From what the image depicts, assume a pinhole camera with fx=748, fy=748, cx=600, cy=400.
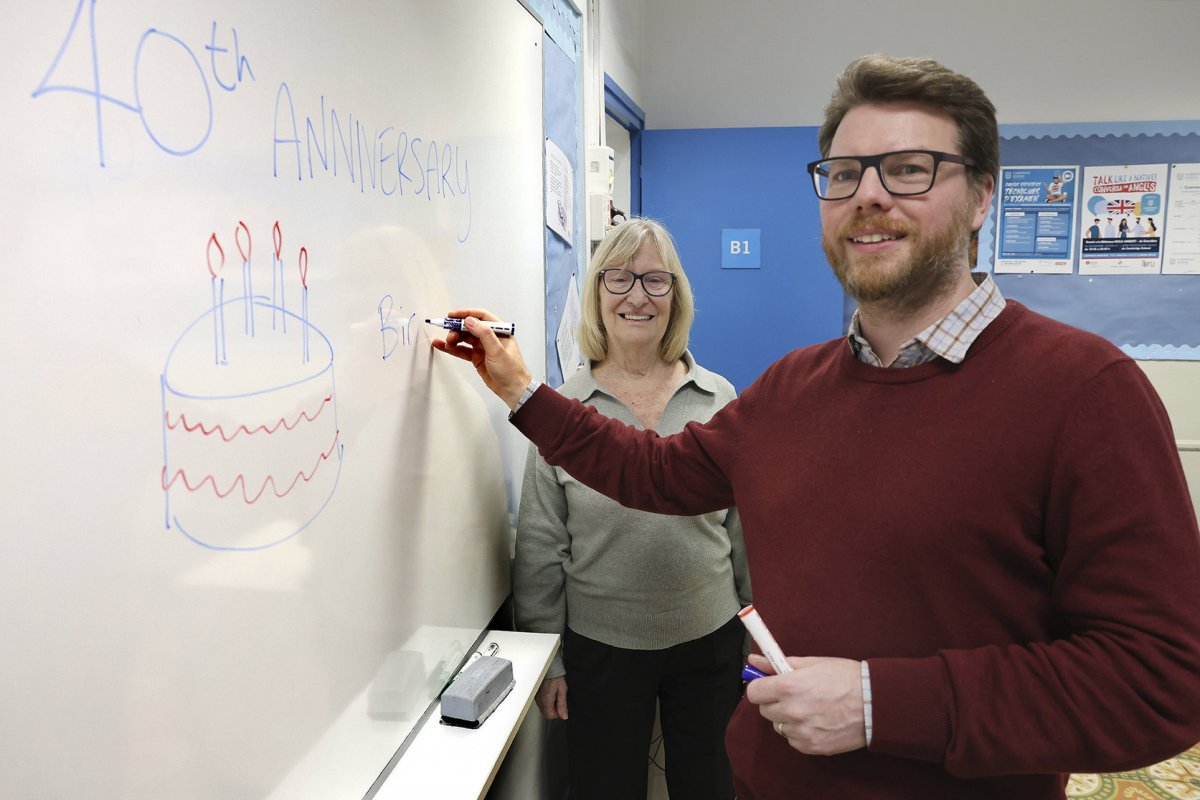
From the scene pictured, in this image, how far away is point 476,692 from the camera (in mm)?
958

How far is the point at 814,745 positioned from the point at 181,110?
77cm

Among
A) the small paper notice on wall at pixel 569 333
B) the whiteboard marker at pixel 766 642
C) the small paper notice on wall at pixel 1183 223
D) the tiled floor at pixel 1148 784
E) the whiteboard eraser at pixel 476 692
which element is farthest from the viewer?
the small paper notice on wall at pixel 1183 223

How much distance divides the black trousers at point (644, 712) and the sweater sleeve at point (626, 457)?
0.39 metres

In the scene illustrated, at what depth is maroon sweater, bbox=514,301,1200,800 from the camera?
0.66 meters

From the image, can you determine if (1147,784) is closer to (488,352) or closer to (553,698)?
(553,698)

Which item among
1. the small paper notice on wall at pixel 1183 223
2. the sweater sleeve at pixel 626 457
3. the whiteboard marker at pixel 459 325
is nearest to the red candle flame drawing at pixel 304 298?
the whiteboard marker at pixel 459 325

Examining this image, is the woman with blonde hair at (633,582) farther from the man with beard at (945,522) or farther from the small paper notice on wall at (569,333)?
the man with beard at (945,522)

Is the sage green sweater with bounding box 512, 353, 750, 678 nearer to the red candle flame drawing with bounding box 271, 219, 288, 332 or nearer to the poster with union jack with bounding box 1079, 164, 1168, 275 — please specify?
the red candle flame drawing with bounding box 271, 219, 288, 332

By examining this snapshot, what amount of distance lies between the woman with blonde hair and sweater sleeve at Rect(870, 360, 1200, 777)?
67 cm

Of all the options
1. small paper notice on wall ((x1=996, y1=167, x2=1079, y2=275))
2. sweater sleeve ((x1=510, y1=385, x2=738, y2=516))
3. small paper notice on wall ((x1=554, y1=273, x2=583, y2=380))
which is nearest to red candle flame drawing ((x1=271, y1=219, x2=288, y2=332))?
sweater sleeve ((x1=510, y1=385, x2=738, y2=516))

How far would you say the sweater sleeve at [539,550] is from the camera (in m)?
1.35

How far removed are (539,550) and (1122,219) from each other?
297 centimetres

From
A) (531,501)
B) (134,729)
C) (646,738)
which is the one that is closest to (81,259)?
(134,729)

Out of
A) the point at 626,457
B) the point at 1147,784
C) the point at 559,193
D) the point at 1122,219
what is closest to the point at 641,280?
the point at 559,193
